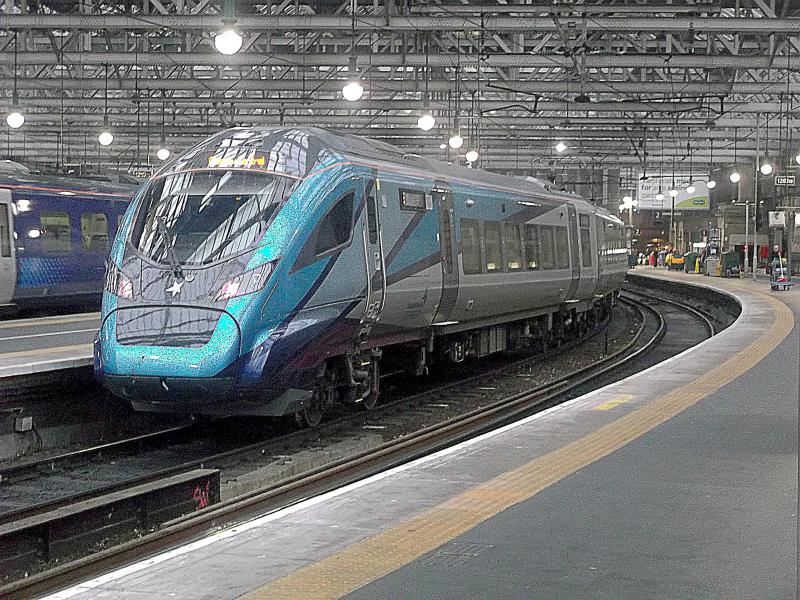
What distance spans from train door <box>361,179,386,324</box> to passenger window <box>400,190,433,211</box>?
2.98 ft

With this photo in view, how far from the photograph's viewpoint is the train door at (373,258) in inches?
519

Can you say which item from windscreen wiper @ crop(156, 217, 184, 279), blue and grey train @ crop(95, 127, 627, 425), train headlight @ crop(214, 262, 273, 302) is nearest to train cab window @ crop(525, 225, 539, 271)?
blue and grey train @ crop(95, 127, 627, 425)

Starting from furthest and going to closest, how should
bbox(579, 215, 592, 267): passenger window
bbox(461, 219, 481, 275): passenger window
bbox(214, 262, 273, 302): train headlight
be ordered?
bbox(579, 215, 592, 267): passenger window < bbox(461, 219, 481, 275): passenger window < bbox(214, 262, 273, 302): train headlight

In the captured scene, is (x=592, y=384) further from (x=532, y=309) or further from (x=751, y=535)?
(x=751, y=535)

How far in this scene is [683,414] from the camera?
1134cm

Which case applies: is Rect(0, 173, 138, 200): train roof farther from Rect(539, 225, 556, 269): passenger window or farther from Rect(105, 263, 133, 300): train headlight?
Rect(105, 263, 133, 300): train headlight

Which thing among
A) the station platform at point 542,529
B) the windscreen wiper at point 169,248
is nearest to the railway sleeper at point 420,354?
the windscreen wiper at point 169,248

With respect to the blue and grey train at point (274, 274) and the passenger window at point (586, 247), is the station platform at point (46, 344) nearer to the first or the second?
the blue and grey train at point (274, 274)

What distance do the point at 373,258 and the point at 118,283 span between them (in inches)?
115

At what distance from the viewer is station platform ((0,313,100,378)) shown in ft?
41.3

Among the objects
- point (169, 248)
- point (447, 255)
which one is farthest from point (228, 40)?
point (169, 248)

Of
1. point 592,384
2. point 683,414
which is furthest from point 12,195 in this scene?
point 683,414

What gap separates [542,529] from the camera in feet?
21.8

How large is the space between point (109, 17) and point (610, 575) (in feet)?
70.4
